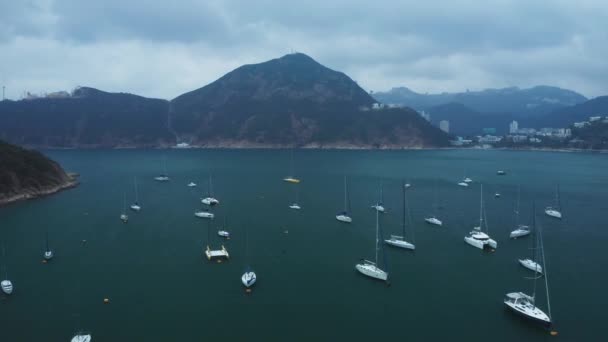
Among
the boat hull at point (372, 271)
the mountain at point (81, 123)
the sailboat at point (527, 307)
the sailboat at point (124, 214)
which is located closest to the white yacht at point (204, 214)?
the sailboat at point (124, 214)

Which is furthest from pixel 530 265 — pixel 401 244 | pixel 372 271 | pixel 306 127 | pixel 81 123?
pixel 81 123

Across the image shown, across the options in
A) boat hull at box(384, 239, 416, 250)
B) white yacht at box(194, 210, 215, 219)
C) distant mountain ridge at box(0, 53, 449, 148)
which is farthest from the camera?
distant mountain ridge at box(0, 53, 449, 148)

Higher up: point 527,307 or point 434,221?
point 434,221

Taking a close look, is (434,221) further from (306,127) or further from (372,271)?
(306,127)

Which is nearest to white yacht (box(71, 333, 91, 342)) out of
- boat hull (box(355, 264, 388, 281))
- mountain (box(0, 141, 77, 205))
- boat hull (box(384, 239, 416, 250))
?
boat hull (box(355, 264, 388, 281))

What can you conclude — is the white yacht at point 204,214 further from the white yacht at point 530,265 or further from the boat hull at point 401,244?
the white yacht at point 530,265

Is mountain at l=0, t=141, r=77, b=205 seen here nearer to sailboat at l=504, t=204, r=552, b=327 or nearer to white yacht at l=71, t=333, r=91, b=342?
white yacht at l=71, t=333, r=91, b=342
